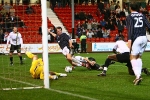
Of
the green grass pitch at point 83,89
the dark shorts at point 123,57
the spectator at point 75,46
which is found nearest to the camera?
the green grass pitch at point 83,89

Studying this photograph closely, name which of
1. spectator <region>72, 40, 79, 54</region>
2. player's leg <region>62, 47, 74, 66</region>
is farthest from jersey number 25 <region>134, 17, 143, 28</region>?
spectator <region>72, 40, 79, 54</region>

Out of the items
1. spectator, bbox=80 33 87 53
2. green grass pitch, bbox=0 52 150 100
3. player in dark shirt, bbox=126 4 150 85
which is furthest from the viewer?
spectator, bbox=80 33 87 53

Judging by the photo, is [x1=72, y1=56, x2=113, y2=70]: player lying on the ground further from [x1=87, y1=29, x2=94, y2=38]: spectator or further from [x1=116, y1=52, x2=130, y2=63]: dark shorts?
[x1=87, y1=29, x2=94, y2=38]: spectator

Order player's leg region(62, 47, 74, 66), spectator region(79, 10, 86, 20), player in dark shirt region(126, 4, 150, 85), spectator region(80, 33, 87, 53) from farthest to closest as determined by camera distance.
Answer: spectator region(79, 10, 86, 20) < spectator region(80, 33, 87, 53) < player's leg region(62, 47, 74, 66) < player in dark shirt region(126, 4, 150, 85)

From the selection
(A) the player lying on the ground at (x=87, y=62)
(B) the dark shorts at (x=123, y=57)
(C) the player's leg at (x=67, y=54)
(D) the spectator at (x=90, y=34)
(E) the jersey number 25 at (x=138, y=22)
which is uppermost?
(E) the jersey number 25 at (x=138, y=22)

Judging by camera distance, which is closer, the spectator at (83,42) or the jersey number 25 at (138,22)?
the jersey number 25 at (138,22)

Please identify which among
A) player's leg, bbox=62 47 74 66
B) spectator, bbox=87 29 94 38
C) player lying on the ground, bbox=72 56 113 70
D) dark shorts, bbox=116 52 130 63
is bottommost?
spectator, bbox=87 29 94 38

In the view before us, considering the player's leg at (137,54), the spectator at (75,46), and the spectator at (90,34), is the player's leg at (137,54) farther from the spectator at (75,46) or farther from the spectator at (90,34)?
the spectator at (90,34)

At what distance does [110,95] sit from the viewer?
10.5 metres

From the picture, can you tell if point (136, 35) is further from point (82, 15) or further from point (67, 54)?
point (82, 15)

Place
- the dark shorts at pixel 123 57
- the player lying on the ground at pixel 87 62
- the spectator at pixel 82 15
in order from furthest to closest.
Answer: the spectator at pixel 82 15 < the player lying on the ground at pixel 87 62 < the dark shorts at pixel 123 57

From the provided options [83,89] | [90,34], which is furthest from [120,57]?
[90,34]

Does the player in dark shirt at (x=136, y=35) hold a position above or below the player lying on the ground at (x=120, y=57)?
above

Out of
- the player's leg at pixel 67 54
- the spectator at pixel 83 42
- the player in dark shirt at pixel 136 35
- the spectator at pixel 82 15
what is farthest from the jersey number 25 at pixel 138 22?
the spectator at pixel 82 15
